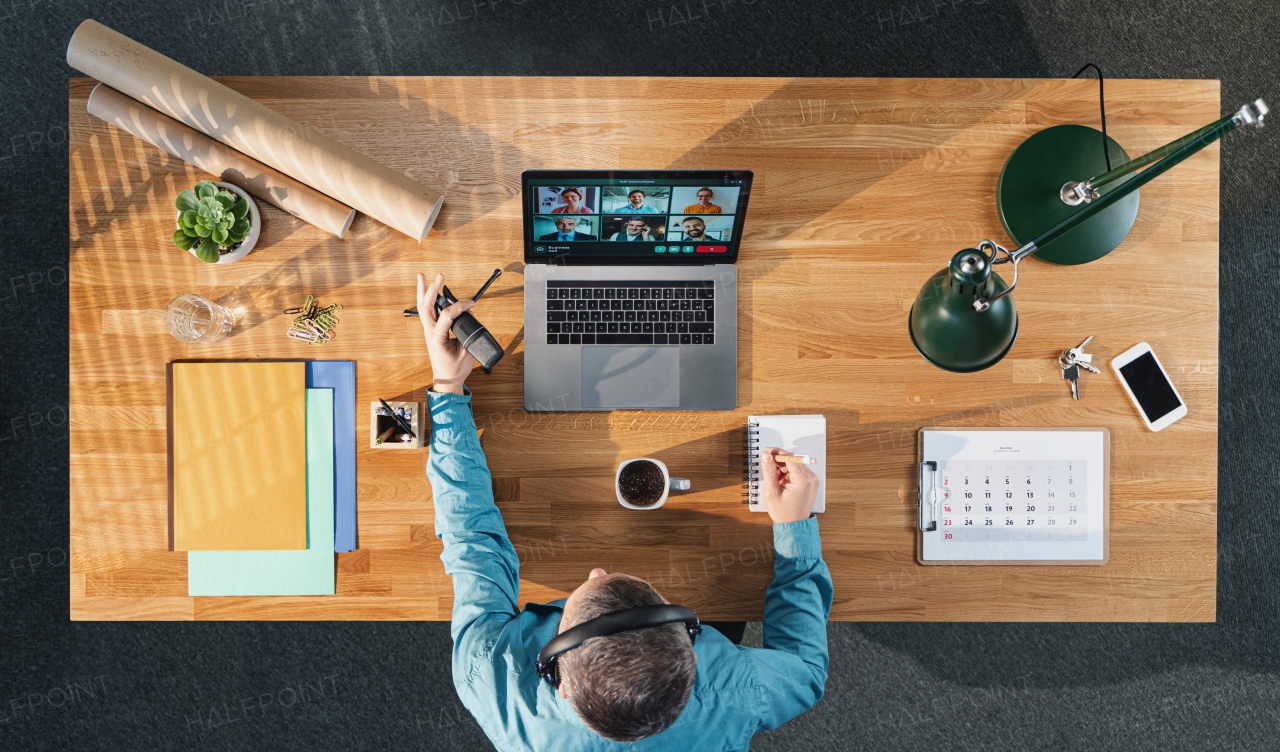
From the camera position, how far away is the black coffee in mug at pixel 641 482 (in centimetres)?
133

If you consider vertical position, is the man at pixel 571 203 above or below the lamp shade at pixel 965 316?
above

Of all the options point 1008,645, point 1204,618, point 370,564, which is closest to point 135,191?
point 370,564

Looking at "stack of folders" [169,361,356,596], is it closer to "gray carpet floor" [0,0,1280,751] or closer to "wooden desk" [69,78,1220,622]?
"wooden desk" [69,78,1220,622]

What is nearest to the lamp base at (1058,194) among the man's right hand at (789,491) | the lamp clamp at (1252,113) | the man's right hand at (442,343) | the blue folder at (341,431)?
the lamp clamp at (1252,113)

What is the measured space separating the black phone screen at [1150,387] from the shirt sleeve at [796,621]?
75cm

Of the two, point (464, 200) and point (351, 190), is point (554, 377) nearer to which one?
point (464, 200)

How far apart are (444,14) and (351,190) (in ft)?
4.16

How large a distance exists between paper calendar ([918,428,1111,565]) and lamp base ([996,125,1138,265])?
15.4 inches

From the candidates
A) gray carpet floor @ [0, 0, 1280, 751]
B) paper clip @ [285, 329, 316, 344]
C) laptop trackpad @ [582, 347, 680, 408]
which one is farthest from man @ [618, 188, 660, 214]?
gray carpet floor @ [0, 0, 1280, 751]

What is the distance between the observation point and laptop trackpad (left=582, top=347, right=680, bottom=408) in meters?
1.32

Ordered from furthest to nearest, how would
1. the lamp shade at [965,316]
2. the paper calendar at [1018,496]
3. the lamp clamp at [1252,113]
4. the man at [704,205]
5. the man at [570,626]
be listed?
the paper calendar at [1018,496] → the man at [704,205] → the man at [570,626] → the lamp shade at [965,316] → the lamp clamp at [1252,113]

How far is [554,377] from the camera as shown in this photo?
1.33m

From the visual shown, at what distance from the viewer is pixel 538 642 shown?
3.87 ft

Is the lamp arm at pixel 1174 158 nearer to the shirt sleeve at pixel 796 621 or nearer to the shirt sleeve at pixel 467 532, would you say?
the shirt sleeve at pixel 796 621
